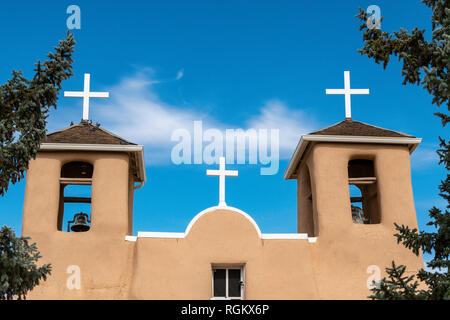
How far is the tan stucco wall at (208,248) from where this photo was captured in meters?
16.9

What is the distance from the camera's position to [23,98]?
37.7 ft

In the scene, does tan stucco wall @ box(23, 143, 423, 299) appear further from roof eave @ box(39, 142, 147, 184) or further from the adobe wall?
roof eave @ box(39, 142, 147, 184)

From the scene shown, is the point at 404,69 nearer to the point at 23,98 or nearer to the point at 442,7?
the point at 442,7

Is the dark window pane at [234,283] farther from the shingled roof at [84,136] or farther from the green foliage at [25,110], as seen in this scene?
the green foliage at [25,110]

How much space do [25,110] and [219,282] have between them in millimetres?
7503

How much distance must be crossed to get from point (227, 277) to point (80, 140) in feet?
17.4

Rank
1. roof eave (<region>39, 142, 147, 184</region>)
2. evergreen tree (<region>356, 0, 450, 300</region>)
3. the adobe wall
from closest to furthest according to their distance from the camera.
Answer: evergreen tree (<region>356, 0, 450, 300</region>) → the adobe wall → roof eave (<region>39, 142, 147, 184</region>)

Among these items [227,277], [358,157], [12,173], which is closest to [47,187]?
[227,277]

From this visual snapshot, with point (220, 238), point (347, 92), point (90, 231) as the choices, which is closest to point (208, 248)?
point (220, 238)

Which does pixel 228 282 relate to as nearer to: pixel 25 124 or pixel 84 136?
pixel 84 136

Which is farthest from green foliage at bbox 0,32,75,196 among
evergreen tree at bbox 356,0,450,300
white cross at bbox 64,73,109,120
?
white cross at bbox 64,73,109,120

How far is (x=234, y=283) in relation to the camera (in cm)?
1716

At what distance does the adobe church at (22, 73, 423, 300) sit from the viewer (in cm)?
1697

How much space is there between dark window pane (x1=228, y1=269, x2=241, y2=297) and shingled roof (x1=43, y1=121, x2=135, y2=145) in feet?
14.3
